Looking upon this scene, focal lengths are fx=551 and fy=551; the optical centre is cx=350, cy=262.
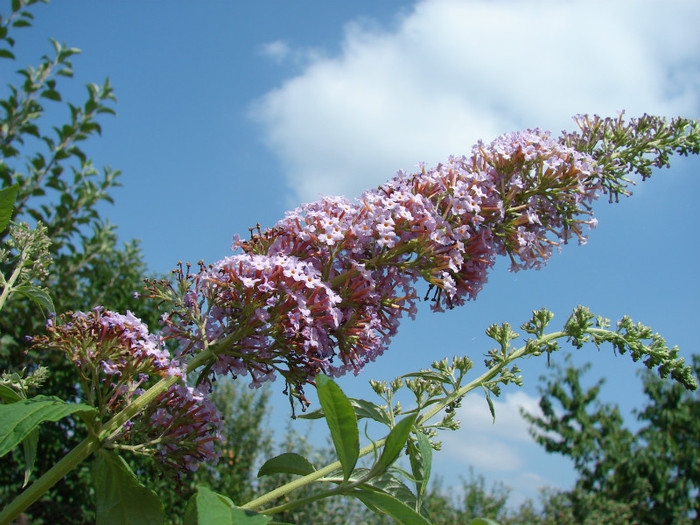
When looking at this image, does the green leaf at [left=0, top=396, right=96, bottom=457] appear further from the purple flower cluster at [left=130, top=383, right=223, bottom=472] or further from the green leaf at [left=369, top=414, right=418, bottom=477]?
the green leaf at [left=369, top=414, right=418, bottom=477]

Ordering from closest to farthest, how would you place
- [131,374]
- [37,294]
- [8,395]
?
1. [8,395]
2. [131,374]
3. [37,294]

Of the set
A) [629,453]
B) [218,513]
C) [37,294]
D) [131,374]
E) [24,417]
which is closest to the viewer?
[218,513]

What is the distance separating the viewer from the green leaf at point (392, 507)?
1.10 m

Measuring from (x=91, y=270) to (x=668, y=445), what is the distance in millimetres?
15617

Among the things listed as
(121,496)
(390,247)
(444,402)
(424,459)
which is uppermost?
(390,247)

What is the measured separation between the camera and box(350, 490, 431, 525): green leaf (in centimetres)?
110

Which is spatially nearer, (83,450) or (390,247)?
(83,450)

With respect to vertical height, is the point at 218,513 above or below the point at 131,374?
below

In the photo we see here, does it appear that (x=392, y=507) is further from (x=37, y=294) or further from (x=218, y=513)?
(x=37, y=294)

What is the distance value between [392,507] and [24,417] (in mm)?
790

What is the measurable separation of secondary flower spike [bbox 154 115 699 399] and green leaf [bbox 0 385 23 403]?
413 mm

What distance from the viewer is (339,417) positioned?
46.7 inches

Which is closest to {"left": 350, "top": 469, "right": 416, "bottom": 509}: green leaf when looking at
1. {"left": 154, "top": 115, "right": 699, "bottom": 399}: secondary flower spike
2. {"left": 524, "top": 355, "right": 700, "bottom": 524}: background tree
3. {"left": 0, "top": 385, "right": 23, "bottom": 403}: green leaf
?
{"left": 154, "top": 115, "right": 699, "bottom": 399}: secondary flower spike

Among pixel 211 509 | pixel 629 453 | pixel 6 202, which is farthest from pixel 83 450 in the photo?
pixel 629 453
